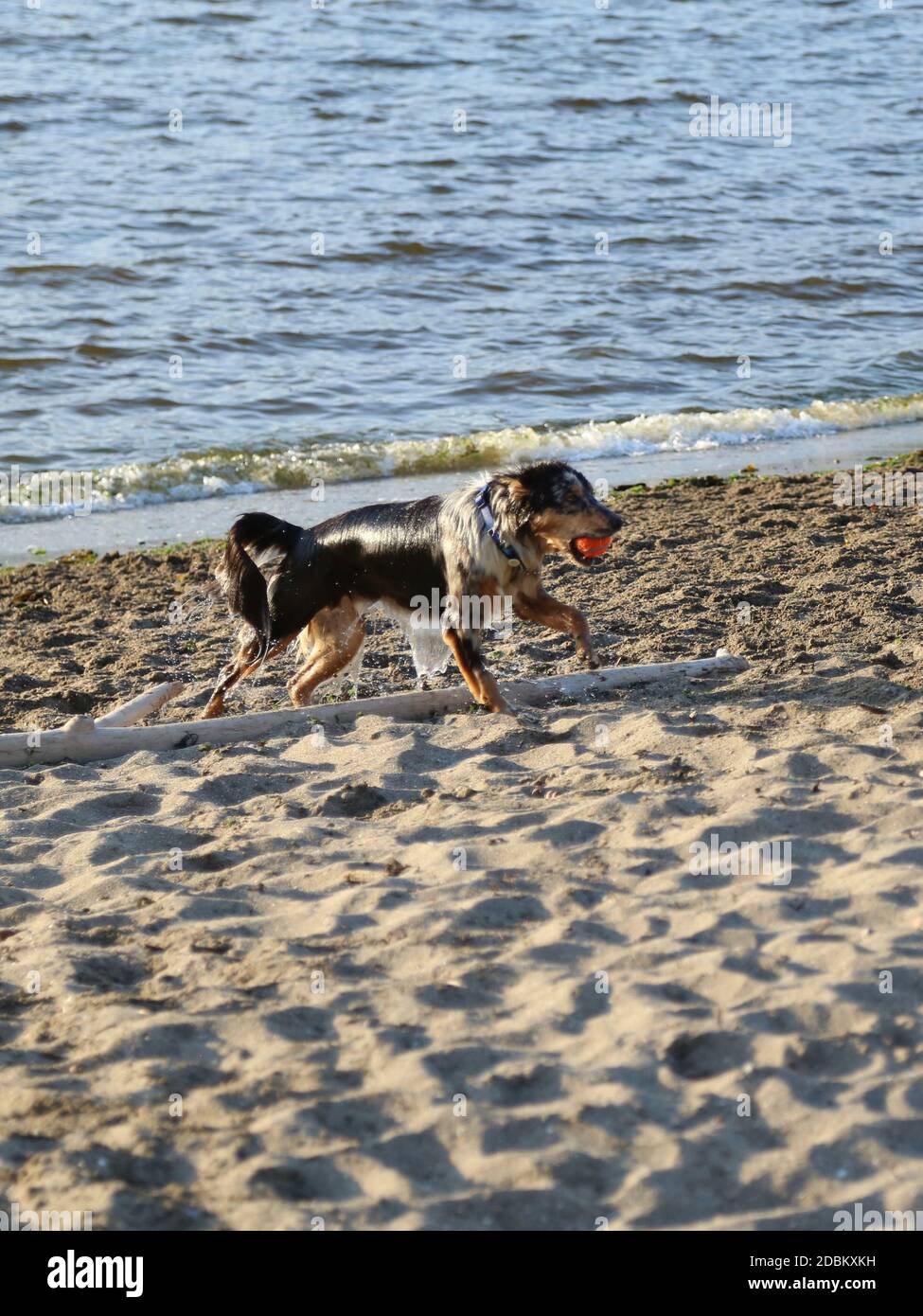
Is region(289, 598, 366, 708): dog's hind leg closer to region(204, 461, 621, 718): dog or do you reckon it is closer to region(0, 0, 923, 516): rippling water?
region(204, 461, 621, 718): dog

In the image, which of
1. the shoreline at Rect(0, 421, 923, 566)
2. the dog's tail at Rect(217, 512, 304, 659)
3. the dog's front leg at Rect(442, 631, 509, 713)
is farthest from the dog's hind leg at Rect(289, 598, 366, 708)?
the shoreline at Rect(0, 421, 923, 566)

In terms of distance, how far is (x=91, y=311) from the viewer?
1422 centimetres

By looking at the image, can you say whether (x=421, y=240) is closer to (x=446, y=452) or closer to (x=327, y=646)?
(x=446, y=452)

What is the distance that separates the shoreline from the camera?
10.3 metres

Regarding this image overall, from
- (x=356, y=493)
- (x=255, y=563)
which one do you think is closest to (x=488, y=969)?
(x=255, y=563)

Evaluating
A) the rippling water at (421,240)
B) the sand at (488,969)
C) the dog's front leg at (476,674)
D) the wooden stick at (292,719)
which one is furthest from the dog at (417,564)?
the rippling water at (421,240)

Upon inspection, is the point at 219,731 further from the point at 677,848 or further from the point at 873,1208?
A: the point at 873,1208

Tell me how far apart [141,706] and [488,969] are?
2772 mm

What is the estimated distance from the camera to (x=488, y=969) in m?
3.96

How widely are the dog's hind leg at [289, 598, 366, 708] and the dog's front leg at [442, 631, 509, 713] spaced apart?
676 mm

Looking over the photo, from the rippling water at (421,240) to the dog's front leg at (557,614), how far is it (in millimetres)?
5689

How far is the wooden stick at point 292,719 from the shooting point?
5.83m
